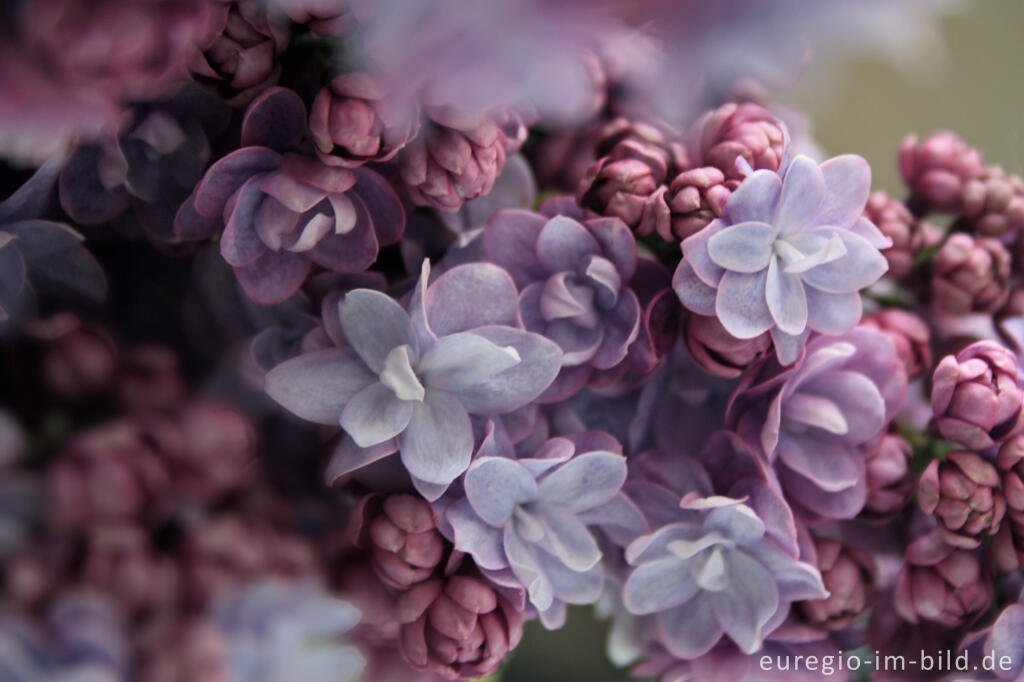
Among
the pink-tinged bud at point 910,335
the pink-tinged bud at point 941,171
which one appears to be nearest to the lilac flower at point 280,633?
the pink-tinged bud at point 910,335

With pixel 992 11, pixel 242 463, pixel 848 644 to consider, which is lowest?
pixel 848 644

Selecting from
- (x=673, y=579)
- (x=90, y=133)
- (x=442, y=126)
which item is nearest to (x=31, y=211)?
(x=90, y=133)

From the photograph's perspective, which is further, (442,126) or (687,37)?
(442,126)

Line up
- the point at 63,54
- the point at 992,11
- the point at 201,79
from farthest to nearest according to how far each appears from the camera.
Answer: the point at 992,11 → the point at 201,79 → the point at 63,54

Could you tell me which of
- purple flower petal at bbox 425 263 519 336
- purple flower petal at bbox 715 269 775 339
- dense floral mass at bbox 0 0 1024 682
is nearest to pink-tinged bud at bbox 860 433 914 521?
dense floral mass at bbox 0 0 1024 682

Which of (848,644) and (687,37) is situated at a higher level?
(687,37)

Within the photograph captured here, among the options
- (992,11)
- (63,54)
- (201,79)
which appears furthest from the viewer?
(992,11)

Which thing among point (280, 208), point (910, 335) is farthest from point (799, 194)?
point (280, 208)

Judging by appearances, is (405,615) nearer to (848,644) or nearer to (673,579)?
(673,579)
